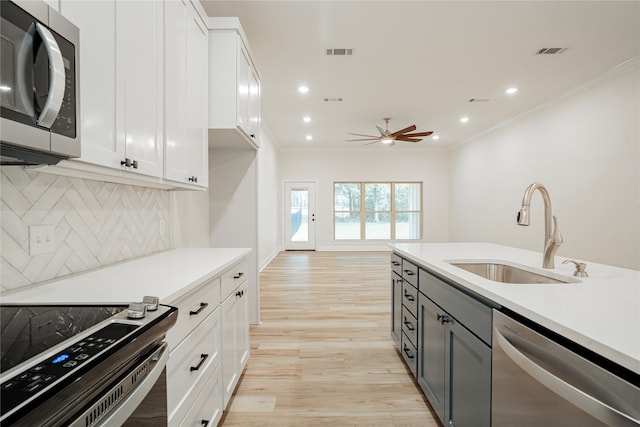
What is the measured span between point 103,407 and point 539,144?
6268 mm

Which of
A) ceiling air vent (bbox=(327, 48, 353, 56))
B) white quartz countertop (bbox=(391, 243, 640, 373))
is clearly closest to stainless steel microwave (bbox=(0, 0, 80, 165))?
white quartz countertop (bbox=(391, 243, 640, 373))

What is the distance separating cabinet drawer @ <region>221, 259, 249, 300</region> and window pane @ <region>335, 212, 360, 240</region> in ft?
20.9

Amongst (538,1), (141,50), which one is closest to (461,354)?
(141,50)

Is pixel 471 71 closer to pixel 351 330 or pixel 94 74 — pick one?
pixel 351 330

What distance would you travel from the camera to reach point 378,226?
8.54 m

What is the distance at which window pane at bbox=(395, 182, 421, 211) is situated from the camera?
852cm

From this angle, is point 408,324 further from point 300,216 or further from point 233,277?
point 300,216

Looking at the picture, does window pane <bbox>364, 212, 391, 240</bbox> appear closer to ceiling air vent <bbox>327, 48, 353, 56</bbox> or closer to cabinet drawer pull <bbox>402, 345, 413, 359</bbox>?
ceiling air vent <bbox>327, 48, 353, 56</bbox>

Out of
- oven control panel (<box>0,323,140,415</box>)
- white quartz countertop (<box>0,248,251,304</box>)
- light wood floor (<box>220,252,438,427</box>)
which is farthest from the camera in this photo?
light wood floor (<box>220,252,438,427</box>)

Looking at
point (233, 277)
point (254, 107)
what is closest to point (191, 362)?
point (233, 277)

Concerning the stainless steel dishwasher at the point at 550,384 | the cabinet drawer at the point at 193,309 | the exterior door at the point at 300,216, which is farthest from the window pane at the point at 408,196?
the stainless steel dishwasher at the point at 550,384

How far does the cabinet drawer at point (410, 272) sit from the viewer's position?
194cm

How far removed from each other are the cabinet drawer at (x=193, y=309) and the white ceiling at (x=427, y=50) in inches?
92.0

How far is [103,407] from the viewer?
0.60 metres
